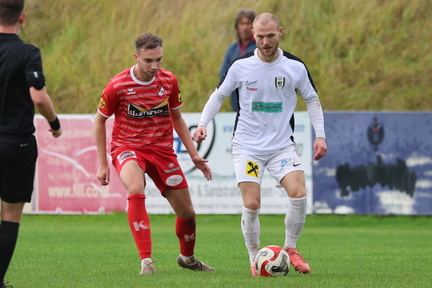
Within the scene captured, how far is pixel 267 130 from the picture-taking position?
320 inches

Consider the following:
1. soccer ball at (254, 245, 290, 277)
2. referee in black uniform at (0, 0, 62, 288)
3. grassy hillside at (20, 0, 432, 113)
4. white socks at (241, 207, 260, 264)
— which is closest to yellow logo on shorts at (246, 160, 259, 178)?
white socks at (241, 207, 260, 264)

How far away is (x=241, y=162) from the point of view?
810 cm

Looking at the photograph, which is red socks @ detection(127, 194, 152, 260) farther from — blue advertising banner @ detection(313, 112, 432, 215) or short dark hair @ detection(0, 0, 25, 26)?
blue advertising banner @ detection(313, 112, 432, 215)

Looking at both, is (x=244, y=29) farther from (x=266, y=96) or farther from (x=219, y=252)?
(x=266, y=96)

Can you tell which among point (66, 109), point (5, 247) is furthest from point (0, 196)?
point (66, 109)

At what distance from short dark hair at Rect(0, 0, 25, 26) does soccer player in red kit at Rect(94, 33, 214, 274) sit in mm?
1719

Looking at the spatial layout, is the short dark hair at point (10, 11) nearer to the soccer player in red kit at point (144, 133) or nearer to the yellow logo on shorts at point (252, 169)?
the soccer player in red kit at point (144, 133)

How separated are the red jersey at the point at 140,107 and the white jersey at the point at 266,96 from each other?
0.57m

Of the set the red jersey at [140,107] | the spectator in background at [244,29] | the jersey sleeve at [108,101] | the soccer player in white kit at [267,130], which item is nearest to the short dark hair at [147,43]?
the red jersey at [140,107]

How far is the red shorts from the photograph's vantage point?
8.01m

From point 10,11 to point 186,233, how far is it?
2975 mm

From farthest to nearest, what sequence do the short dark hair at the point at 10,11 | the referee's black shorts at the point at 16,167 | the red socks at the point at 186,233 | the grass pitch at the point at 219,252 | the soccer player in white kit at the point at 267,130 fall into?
1. the red socks at the point at 186,233
2. the soccer player in white kit at the point at 267,130
3. the grass pitch at the point at 219,252
4. the referee's black shorts at the point at 16,167
5. the short dark hair at the point at 10,11

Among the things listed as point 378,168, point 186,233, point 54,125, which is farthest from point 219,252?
point 378,168

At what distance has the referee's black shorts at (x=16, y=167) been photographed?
625 cm
